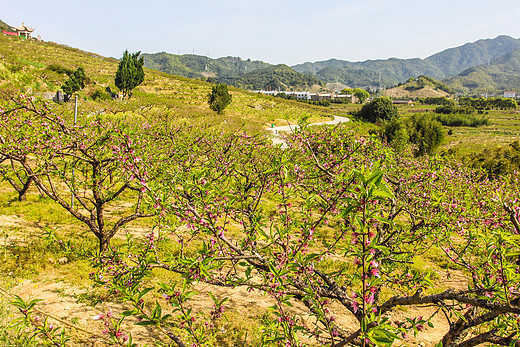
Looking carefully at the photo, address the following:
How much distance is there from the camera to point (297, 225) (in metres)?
3.06

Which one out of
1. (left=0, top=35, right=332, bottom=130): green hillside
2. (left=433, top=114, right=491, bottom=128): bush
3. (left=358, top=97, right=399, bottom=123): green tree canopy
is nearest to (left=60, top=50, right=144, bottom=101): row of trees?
(left=0, top=35, right=332, bottom=130): green hillside

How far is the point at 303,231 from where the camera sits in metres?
2.96

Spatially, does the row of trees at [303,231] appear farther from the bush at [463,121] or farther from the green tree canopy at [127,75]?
the bush at [463,121]

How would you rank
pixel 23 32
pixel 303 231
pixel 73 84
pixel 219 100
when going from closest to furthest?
pixel 303 231 < pixel 73 84 < pixel 219 100 < pixel 23 32

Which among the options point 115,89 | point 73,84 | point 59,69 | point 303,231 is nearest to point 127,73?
point 115,89

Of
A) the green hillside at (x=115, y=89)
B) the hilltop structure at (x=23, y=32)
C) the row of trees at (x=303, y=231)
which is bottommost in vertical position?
the row of trees at (x=303, y=231)

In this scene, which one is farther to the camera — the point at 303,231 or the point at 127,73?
the point at 127,73

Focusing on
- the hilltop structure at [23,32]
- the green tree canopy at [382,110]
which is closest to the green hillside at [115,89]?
the green tree canopy at [382,110]

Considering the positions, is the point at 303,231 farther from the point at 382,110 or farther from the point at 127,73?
the point at 382,110

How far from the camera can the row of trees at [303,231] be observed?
2439 millimetres

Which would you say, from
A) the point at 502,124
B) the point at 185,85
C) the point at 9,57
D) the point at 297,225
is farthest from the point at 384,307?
the point at 502,124

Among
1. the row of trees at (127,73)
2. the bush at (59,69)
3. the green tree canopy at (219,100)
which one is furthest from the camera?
the row of trees at (127,73)

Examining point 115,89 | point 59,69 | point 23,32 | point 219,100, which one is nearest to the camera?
point 59,69

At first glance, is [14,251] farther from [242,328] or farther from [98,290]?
[242,328]
